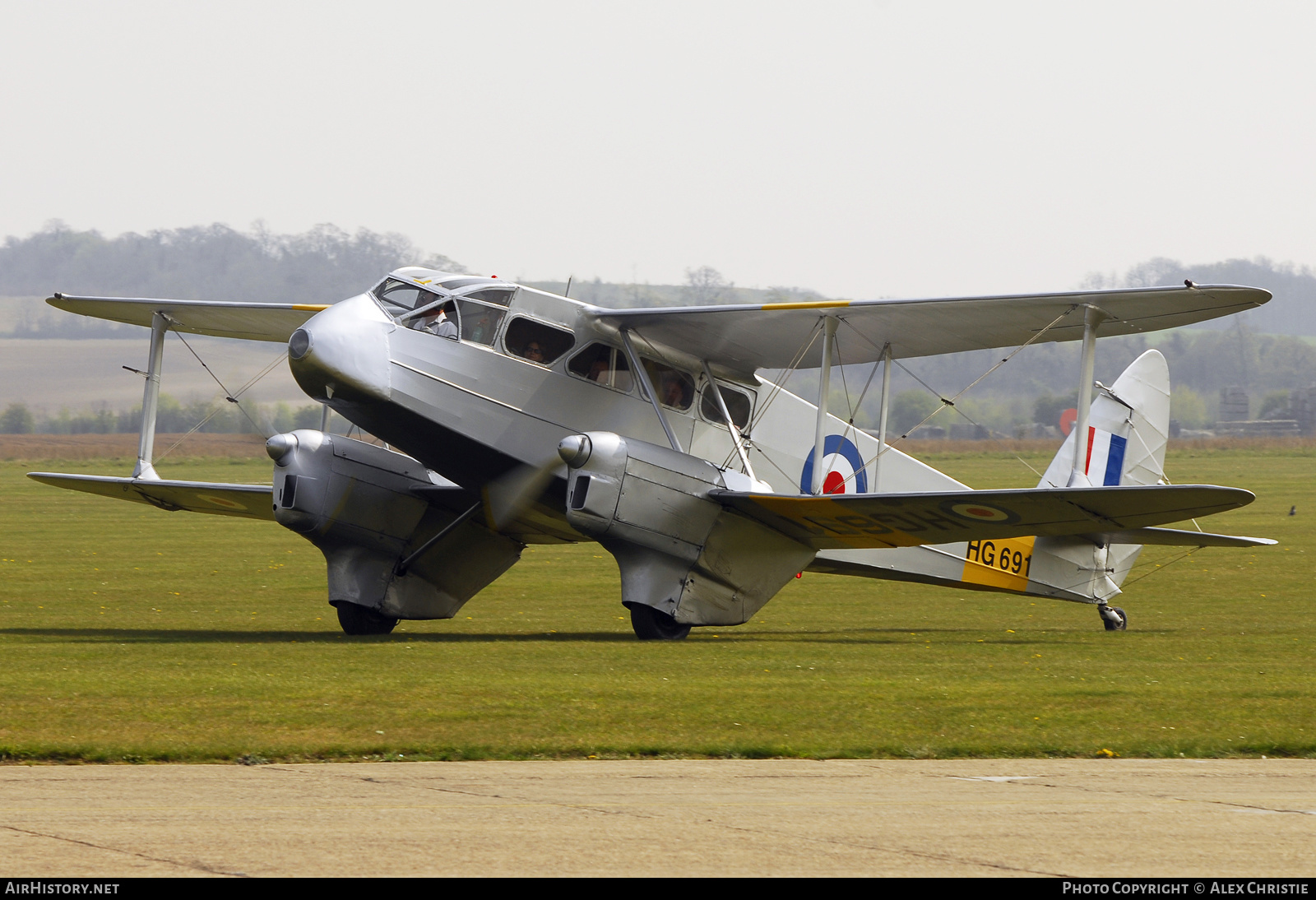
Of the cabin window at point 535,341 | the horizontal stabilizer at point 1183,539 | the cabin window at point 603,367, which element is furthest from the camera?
the horizontal stabilizer at point 1183,539

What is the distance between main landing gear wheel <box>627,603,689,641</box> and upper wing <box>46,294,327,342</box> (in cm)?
648

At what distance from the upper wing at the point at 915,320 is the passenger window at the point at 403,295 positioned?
222 centimetres

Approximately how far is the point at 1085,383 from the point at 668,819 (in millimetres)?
12311

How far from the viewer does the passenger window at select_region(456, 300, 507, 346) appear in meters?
19.5

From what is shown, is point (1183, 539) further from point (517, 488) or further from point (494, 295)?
point (494, 295)

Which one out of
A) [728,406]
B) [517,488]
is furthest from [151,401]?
[728,406]

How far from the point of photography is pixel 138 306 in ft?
74.2

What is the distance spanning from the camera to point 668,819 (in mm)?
8727

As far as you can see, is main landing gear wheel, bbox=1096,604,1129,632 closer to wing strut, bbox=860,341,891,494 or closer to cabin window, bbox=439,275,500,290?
wing strut, bbox=860,341,891,494

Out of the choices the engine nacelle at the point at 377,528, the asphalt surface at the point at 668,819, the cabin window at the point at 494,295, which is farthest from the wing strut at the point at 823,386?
the asphalt surface at the point at 668,819

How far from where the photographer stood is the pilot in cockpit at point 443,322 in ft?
63.2

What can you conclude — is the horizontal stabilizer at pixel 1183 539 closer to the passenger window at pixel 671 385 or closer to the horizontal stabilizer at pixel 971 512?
the horizontal stabilizer at pixel 971 512

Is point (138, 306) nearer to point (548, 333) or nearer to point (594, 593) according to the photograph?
point (548, 333)

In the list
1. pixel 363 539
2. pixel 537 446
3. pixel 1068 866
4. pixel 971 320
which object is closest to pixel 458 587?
pixel 363 539
